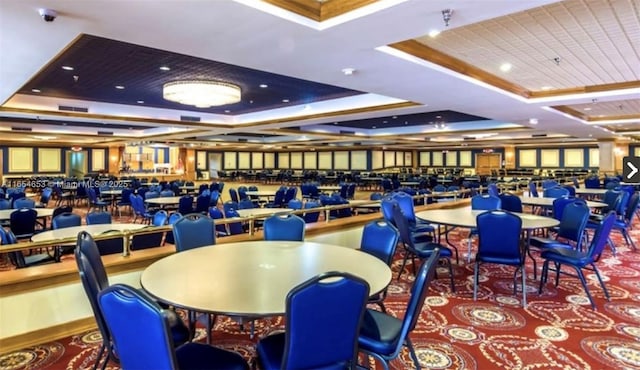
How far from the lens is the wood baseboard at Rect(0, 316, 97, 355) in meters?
2.77

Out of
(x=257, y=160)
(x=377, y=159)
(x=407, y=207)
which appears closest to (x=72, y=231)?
(x=407, y=207)

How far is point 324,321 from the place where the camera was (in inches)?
63.6

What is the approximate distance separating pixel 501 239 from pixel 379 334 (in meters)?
2.18

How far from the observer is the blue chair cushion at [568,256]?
12.1 feet

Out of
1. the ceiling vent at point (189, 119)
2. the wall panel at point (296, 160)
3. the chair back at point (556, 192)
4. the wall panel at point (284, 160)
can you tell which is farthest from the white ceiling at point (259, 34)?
the wall panel at point (284, 160)

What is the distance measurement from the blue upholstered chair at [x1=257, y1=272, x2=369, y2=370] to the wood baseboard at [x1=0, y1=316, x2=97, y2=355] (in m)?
2.27

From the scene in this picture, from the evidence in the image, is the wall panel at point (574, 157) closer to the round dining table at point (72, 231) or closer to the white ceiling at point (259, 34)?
the white ceiling at point (259, 34)

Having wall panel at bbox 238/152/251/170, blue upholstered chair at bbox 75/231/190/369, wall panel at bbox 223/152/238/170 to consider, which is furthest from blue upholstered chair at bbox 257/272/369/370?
wall panel at bbox 238/152/251/170

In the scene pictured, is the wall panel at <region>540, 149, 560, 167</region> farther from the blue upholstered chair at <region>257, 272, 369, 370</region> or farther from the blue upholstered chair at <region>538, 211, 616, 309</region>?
the blue upholstered chair at <region>257, 272, 369, 370</region>

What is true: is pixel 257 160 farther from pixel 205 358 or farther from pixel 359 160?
pixel 205 358

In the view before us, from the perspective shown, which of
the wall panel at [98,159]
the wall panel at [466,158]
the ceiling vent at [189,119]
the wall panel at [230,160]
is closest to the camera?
the ceiling vent at [189,119]

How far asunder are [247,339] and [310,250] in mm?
865

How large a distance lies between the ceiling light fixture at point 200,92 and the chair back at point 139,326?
4404 millimetres

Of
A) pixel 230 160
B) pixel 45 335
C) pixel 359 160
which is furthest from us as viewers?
pixel 230 160
